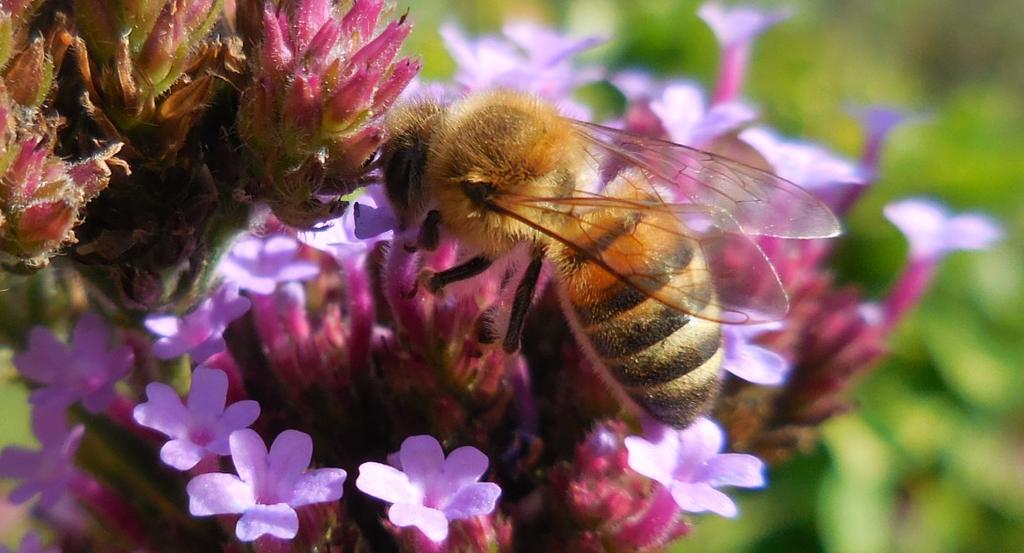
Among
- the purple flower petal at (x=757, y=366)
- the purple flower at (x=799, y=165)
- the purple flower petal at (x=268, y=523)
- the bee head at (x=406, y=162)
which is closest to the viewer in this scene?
the purple flower petal at (x=268, y=523)

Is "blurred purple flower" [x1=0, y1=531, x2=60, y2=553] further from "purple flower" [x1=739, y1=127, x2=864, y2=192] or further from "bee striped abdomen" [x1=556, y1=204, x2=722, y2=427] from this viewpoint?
"purple flower" [x1=739, y1=127, x2=864, y2=192]

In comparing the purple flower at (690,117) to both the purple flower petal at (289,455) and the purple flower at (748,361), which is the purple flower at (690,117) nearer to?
the purple flower at (748,361)

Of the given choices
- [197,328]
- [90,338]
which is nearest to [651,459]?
[197,328]

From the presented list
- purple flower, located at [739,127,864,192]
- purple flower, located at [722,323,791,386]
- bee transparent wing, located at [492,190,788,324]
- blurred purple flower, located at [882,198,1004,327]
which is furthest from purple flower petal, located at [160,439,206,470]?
blurred purple flower, located at [882,198,1004,327]

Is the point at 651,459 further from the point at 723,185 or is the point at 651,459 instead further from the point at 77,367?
the point at 77,367

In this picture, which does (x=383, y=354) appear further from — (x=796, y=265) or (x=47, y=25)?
(x=796, y=265)

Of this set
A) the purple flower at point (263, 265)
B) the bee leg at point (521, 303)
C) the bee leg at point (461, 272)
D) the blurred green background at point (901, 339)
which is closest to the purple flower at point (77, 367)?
the purple flower at point (263, 265)
